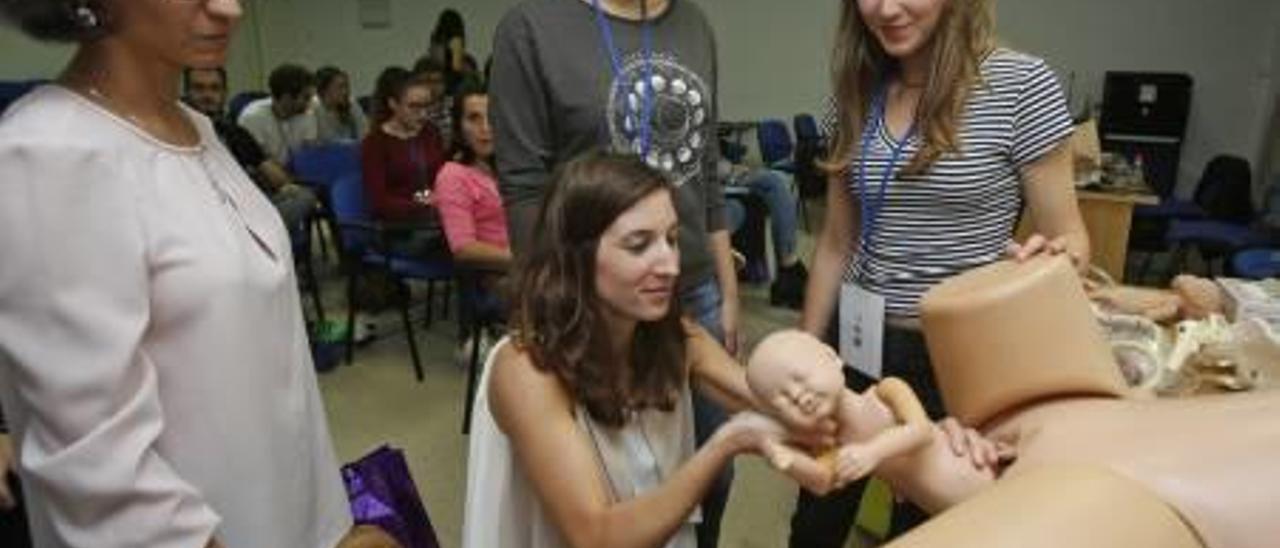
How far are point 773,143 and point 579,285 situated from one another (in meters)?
5.60

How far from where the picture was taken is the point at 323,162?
4609 millimetres

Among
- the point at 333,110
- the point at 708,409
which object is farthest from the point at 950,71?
the point at 333,110

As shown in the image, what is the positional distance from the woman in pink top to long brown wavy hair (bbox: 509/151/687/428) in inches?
62.5

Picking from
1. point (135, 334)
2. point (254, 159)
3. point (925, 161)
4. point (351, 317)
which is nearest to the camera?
point (135, 334)

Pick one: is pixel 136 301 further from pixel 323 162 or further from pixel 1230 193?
pixel 1230 193

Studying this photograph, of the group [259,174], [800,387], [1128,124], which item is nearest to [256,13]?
[259,174]

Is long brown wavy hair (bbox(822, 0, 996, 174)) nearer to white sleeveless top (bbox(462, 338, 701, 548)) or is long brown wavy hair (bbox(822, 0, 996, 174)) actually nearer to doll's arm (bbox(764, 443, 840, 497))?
white sleeveless top (bbox(462, 338, 701, 548))

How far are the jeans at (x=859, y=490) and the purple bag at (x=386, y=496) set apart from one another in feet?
1.94

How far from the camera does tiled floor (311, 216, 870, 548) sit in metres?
2.49

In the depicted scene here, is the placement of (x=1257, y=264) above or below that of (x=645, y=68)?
below

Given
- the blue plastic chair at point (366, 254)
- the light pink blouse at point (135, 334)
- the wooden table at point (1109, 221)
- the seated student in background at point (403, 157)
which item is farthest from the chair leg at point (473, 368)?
the wooden table at point (1109, 221)

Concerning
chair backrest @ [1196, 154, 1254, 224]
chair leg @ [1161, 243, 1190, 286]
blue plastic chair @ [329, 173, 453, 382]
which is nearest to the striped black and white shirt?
blue plastic chair @ [329, 173, 453, 382]

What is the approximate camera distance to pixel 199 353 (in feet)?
2.94

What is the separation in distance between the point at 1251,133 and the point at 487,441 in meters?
6.85
